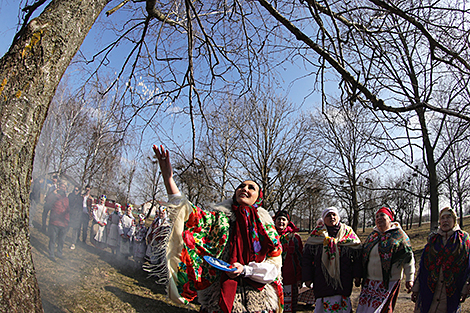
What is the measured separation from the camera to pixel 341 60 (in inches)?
122

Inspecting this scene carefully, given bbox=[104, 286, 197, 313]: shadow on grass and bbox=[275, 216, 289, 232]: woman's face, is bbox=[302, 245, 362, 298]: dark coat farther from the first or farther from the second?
bbox=[104, 286, 197, 313]: shadow on grass

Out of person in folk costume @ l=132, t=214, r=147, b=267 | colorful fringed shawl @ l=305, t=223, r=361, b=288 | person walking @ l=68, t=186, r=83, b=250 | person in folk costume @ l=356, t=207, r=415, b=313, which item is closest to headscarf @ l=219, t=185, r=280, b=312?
colorful fringed shawl @ l=305, t=223, r=361, b=288

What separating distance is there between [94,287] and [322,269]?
13.9 feet

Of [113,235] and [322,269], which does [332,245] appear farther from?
[113,235]

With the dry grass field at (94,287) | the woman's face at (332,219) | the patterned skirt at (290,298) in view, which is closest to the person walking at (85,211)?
the dry grass field at (94,287)

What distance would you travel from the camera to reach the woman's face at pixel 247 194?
2604 mm

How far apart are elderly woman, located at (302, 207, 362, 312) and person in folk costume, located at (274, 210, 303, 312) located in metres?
0.48

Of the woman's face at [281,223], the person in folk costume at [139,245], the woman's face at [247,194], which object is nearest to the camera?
the woman's face at [247,194]

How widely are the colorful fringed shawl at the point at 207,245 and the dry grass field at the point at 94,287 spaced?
8.51 ft

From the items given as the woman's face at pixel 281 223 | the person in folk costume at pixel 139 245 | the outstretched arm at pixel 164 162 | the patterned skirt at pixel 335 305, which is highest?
the outstretched arm at pixel 164 162

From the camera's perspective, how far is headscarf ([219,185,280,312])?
2.34 metres

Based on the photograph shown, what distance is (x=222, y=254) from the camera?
2438 mm

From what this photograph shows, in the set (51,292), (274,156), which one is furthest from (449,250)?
(274,156)

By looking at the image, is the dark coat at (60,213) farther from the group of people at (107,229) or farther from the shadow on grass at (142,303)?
the shadow on grass at (142,303)
